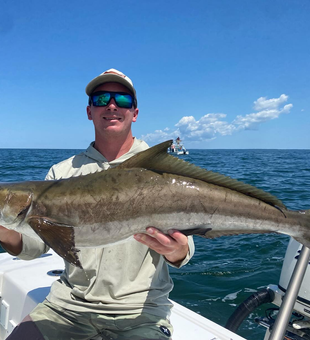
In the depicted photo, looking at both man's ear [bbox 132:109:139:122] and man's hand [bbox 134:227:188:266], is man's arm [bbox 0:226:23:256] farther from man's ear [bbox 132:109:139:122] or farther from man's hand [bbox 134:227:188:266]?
man's ear [bbox 132:109:139:122]

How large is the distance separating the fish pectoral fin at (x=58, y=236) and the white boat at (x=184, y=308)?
46.4 inches

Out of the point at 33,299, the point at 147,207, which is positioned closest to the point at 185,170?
the point at 147,207

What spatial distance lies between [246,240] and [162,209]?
7.92 metres

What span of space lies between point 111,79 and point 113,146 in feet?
2.57

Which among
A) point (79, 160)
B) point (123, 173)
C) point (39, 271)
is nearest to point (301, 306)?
point (123, 173)

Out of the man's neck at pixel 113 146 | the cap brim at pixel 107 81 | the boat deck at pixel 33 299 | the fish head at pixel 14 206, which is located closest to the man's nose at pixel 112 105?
the cap brim at pixel 107 81

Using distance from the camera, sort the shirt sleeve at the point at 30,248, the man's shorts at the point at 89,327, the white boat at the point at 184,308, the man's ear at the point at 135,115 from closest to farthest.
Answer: the man's shorts at the point at 89,327 < the shirt sleeve at the point at 30,248 < the white boat at the point at 184,308 < the man's ear at the point at 135,115

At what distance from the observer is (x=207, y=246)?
946cm

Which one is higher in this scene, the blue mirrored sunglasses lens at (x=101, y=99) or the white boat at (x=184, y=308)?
the blue mirrored sunglasses lens at (x=101, y=99)

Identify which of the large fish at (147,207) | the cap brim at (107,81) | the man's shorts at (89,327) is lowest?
the man's shorts at (89,327)

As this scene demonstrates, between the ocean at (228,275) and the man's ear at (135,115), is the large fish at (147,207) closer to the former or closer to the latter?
the man's ear at (135,115)

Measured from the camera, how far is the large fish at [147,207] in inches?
101

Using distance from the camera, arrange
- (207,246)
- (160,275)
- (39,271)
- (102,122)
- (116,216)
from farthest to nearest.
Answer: (207,246), (39,271), (102,122), (160,275), (116,216)

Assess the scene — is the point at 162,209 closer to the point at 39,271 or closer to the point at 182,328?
the point at 182,328
